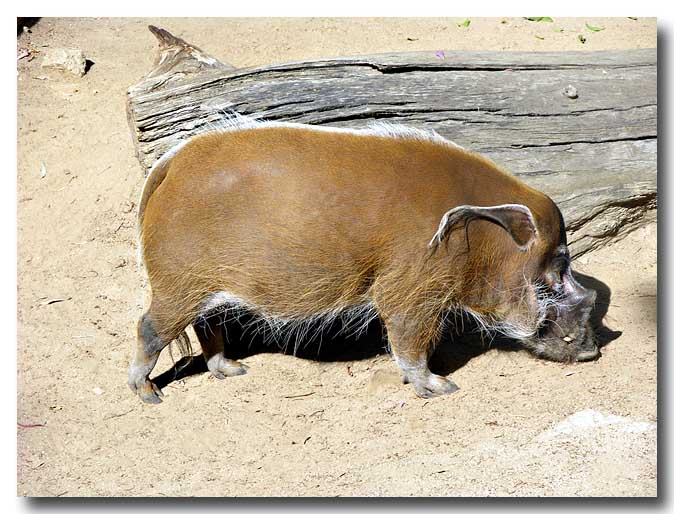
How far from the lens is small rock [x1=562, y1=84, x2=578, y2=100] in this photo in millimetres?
4719

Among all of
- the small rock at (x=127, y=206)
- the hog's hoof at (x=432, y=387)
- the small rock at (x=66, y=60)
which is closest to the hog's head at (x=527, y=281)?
the hog's hoof at (x=432, y=387)

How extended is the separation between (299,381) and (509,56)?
1.96m

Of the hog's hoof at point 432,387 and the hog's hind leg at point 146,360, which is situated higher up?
the hog's hind leg at point 146,360

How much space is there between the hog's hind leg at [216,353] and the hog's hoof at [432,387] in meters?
0.86

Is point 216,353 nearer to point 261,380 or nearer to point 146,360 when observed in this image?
point 261,380

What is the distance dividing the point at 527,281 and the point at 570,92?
45.2 inches

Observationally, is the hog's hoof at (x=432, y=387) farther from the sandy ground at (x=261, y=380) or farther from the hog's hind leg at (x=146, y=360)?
the hog's hind leg at (x=146, y=360)

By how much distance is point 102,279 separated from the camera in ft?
16.1

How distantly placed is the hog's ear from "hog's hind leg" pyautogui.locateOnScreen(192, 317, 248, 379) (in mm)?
1183

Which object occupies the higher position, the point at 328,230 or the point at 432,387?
the point at 328,230

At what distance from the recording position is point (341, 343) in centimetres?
474

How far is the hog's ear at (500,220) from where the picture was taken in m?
3.89

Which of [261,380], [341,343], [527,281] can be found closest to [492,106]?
[527,281]

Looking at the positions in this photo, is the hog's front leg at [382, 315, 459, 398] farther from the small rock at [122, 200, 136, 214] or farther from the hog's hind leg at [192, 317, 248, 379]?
the small rock at [122, 200, 136, 214]
